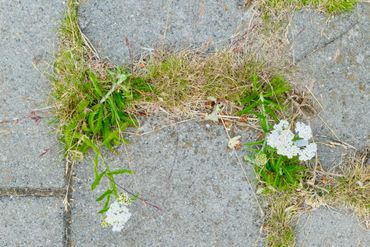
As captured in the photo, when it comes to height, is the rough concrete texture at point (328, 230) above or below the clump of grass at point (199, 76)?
below

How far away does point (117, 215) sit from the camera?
266 cm

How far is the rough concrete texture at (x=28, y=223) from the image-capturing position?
274 centimetres

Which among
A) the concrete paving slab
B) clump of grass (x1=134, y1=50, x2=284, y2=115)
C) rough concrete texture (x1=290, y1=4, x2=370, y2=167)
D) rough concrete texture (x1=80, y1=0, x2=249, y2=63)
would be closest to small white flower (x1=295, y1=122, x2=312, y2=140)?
rough concrete texture (x1=290, y1=4, x2=370, y2=167)

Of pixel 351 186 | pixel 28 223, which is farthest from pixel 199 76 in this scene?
pixel 28 223

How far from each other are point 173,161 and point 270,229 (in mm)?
567

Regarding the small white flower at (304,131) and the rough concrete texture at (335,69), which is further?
the rough concrete texture at (335,69)

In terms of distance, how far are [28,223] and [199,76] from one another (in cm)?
104

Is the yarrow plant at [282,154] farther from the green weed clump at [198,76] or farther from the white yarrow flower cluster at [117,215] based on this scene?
the white yarrow flower cluster at [117,215]

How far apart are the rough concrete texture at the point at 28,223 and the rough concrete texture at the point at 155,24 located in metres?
0.77

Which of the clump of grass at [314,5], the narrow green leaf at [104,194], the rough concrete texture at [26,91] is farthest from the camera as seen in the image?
the clump of grass at [314,5]

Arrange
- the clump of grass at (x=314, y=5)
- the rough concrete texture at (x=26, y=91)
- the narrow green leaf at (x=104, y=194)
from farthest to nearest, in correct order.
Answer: the clump of grass at (x=314, y=5) < the rough concrete texture at (x=26, y=91) < the narrow green leaf at (x=104, y=194)

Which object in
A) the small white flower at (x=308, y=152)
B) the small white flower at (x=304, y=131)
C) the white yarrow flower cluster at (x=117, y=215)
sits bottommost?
the white yarrow flower cluster at (x=117, y=215)

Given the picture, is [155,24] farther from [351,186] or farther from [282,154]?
[351,186]

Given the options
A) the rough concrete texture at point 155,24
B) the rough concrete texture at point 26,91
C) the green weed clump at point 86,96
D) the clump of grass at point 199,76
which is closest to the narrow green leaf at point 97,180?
the green weed clump at point 86,96
